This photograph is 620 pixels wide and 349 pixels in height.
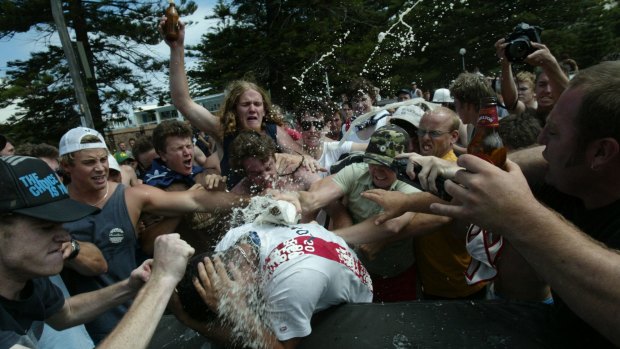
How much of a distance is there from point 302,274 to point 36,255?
1085 millimetres

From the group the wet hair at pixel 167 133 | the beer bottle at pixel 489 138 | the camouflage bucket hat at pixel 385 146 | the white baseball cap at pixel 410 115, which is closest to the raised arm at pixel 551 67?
the white baseball cap at pixel 410 115

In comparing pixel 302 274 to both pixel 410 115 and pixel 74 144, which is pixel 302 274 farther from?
pixel 410 115

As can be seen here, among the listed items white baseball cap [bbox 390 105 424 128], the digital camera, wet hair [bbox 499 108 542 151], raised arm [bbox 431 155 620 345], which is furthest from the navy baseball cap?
the digital camera

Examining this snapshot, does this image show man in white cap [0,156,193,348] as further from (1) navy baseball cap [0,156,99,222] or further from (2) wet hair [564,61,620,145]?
(2) wet hair [564,61,620,145]

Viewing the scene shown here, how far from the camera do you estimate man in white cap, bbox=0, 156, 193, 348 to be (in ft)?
5.21

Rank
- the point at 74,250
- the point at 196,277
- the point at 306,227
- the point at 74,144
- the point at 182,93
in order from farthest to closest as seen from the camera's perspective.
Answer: the point at 182,93, the point at 74,144, the point at 74,250, the point at 306,227, the point at 196,277

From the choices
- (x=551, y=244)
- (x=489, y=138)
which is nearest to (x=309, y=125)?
(x=489, y=138)

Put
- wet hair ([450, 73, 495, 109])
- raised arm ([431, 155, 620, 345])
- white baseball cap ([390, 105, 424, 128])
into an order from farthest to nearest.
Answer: wet hair ([450, 73, 495, 109]), white baseball cap ([390, 105, 424, 128]), raised arm ([431, 155, 620, 345])

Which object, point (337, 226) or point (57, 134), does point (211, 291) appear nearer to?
point (337, 226)

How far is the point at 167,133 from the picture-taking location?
3754mm

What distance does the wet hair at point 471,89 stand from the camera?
4.17 meters

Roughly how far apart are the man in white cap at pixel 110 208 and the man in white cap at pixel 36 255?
2.91 feet

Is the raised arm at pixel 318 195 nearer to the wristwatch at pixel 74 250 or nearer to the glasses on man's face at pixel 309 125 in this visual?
the wristwatch at pixel 74 250

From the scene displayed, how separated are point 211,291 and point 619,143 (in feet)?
5.51
